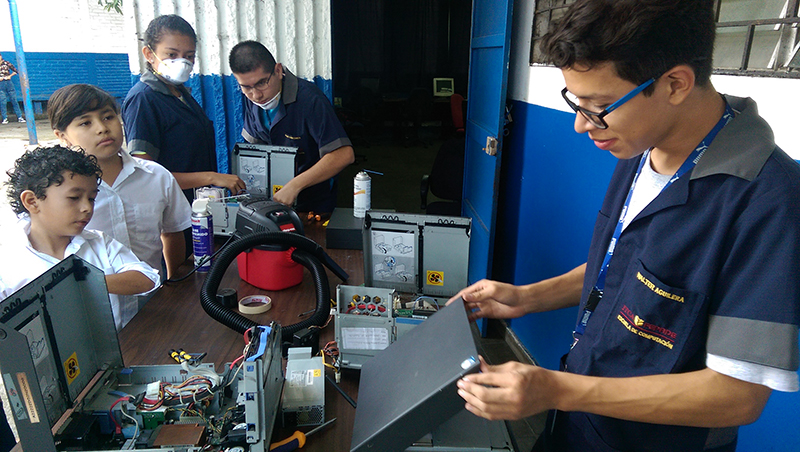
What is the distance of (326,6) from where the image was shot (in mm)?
4000

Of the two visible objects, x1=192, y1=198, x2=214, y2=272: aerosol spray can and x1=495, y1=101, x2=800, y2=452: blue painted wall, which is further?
x1=495, y1=101, x2=800, y2=452: blue painted wall

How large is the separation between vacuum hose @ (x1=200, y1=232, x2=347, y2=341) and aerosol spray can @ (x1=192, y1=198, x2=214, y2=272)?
35 cm

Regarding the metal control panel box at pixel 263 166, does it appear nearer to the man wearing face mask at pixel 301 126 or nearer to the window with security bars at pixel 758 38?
the man wearing face mask at pixel 301 126

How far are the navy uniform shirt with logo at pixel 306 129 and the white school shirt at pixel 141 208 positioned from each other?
0.69 m

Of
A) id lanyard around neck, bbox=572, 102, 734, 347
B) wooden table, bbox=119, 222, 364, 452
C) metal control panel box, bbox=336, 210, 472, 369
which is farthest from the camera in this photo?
metal control panel box, bbox=336, 210, 472, 369

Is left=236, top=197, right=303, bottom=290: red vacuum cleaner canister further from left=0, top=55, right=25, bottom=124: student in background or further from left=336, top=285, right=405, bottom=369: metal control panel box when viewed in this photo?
left=0, top=55, right=25, bottom=124: student in background

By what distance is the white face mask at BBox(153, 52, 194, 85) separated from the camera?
2328 millimetres

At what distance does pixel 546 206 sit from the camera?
262 cm

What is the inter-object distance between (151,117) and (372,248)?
140cm

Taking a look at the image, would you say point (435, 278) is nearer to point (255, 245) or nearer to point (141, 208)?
point (255, 245)

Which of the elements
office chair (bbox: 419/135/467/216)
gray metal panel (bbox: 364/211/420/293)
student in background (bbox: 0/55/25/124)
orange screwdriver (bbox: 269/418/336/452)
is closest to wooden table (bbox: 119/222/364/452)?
orange screwdriver (bbox: 269/418/336/452)

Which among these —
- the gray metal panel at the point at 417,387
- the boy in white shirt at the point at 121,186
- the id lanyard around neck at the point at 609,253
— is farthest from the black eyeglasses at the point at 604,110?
the boy in white shirt at the point at 121,186

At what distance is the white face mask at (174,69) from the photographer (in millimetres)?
2328

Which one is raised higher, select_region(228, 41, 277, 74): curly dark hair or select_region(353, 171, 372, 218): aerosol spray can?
select_region(228, 41, 277, 74): curly dark hair
